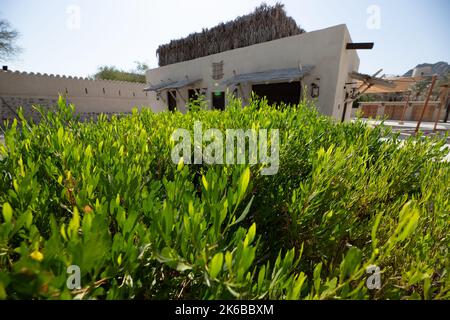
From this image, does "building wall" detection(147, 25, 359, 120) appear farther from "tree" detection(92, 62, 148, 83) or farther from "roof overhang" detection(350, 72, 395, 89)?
"tree" detection(92, 62, 148, 83)

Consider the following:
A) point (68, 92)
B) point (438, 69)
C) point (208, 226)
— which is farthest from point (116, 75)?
point (438, 69)

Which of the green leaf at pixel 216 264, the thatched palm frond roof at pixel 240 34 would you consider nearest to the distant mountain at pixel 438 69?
the thatched palm frond roof at pixel 240 34

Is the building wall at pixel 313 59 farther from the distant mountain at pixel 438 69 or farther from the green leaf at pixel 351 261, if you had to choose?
the distant mountain at pixel 438 69

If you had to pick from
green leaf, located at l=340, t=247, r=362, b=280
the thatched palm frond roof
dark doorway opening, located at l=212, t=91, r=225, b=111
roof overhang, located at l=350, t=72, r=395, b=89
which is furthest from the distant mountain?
green leaf, located at l=340, t=247, r=362, b=280

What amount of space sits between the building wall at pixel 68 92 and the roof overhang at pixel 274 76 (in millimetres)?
7121

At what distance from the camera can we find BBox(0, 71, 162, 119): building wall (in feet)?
55.3

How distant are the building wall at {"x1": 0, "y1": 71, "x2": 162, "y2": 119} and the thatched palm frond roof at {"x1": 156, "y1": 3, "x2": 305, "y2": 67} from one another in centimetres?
537

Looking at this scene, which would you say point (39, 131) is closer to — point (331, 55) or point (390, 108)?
point (331, 55)

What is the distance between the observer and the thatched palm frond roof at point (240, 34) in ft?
33.9

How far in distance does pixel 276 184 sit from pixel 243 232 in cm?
85

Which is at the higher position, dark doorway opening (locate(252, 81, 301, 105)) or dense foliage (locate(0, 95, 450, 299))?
dark doorway opening (locate(252, 81, 301, 105))

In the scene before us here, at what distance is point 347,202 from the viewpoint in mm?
1518

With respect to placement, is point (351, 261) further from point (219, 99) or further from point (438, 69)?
point (438, 69)
